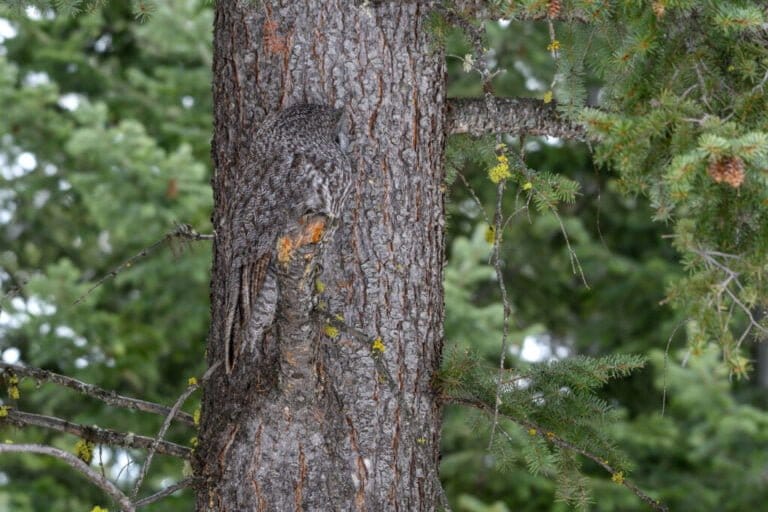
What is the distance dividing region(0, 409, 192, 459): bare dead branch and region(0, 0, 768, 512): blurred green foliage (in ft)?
14.3

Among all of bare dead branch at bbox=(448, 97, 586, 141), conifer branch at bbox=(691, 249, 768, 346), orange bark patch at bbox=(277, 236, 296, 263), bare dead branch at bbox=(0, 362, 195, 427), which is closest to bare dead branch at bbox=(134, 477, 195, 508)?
bare dead branch at bbox=(0, 362, 195, 427)

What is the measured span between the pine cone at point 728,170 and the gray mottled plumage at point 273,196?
1.07 m

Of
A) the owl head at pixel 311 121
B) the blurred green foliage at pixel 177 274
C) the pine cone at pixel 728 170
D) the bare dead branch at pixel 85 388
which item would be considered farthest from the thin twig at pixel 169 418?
the blurred green foliage at pixel 177 274

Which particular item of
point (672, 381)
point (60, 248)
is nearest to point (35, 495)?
point (60, 248)

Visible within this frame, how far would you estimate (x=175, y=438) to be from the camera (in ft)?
32.0

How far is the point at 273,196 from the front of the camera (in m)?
3.22

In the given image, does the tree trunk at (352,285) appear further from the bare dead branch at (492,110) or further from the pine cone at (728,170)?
the pine cone at (728,170)

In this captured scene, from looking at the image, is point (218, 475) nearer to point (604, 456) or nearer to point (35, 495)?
point (604, 456)

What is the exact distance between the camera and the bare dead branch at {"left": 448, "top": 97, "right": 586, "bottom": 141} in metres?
3.78

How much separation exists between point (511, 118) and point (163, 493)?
1.74 m

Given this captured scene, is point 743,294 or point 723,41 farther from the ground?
point 723,41

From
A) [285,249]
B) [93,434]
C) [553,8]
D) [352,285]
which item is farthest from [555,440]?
[93,434]

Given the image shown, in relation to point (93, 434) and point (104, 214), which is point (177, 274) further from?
point (93, 434)

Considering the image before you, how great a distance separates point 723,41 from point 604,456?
1482mm
